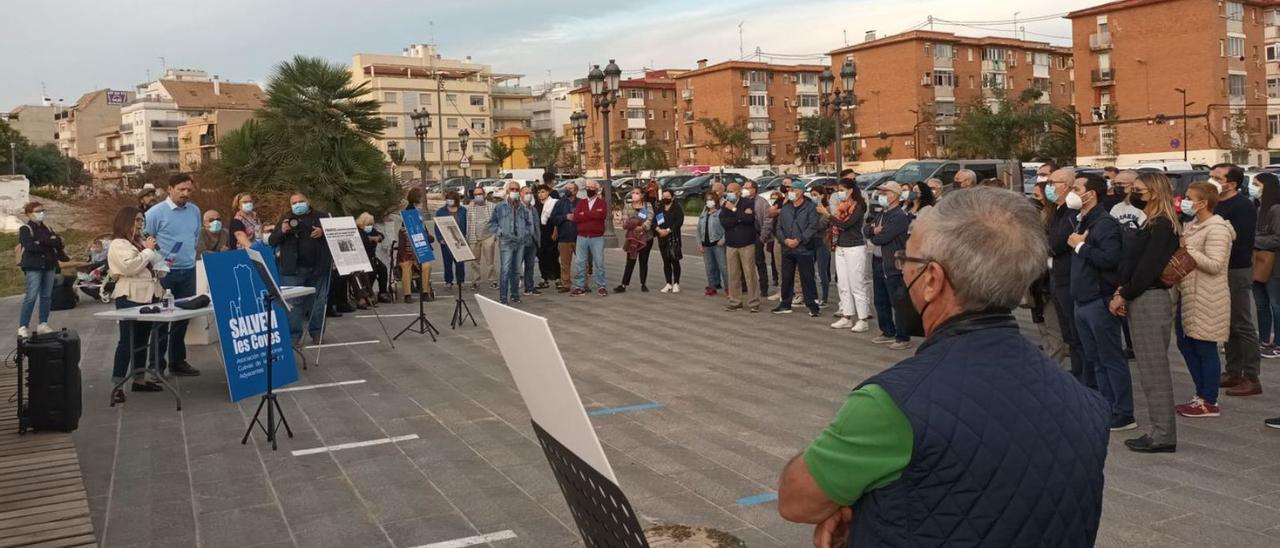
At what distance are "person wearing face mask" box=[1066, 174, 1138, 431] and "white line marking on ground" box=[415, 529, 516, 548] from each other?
4.18m

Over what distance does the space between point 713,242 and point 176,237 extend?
27.5 feet

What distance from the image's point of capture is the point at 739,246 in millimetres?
14461

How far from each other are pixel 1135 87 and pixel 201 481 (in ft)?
242

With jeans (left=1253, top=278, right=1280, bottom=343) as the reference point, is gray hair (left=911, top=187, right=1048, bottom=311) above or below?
above

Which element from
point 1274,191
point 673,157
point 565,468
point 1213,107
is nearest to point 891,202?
point 1274,191

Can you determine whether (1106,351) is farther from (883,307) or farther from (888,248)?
(883,307)

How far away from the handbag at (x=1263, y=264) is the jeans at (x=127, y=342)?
32.8 feet

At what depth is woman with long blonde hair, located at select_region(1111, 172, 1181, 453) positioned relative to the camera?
21.5ft

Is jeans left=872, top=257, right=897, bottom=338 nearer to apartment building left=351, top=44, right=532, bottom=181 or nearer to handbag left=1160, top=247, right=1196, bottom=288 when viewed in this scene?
handbag left=1160, top=247, right=1196, bottom=288

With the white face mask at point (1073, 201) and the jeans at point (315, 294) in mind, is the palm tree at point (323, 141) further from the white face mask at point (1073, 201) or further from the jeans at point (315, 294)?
the white face mask at point (1073, 201)

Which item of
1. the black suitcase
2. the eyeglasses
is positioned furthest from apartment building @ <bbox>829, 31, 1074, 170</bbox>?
the eyeglasses

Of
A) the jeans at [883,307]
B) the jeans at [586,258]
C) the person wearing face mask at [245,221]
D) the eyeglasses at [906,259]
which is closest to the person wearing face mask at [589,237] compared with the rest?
the jeans at [586,258]

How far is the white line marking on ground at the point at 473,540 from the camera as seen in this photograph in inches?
206

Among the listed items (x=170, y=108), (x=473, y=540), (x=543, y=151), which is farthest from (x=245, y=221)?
(x=170, y=108)
